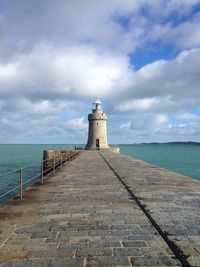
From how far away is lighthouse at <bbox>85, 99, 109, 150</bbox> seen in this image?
47.5m

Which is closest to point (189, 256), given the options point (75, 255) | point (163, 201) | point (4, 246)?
point (75, 255)

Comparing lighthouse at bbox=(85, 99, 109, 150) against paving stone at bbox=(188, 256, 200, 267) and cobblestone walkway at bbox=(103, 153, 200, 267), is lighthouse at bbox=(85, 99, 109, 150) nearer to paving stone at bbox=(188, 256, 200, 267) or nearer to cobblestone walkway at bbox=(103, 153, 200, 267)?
cobblestone walkway at bbox=(103, 153, 200, 267)

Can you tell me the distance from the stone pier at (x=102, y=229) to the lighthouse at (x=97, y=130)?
38878 millimetres

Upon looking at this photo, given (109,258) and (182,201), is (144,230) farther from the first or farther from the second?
(182,201)

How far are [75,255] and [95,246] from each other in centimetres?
38

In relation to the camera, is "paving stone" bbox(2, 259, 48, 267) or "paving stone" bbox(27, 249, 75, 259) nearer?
"paving stone" bbox(2, 259, 48, 267)

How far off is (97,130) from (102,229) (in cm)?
4247

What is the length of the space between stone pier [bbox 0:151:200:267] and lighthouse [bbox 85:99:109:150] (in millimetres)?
38878

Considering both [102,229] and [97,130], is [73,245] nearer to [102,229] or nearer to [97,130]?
[102,229]

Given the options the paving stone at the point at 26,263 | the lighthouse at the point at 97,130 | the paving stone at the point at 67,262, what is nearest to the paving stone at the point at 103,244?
the paving stone at the point at 67,262

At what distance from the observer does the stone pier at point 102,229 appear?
12.9ft

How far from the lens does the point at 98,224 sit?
5.38 m

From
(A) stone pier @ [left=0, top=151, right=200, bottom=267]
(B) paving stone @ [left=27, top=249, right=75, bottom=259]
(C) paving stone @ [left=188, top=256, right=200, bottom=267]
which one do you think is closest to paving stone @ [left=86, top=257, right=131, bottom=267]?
(A) stone pier @ [left=0, top=151, right=200, bottom=267]

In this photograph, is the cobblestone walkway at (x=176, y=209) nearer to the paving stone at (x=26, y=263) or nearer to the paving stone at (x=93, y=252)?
the paving stone at (x=93, y=252)
